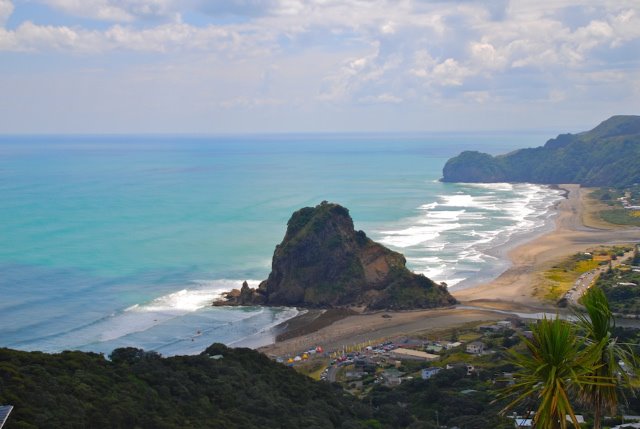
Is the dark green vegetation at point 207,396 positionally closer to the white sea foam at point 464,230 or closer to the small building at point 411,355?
the small building at point 411,355

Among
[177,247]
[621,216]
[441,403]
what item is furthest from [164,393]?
[621,216]

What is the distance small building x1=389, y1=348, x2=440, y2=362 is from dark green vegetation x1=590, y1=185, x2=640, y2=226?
8195 centimetres

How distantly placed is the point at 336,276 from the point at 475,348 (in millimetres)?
26186

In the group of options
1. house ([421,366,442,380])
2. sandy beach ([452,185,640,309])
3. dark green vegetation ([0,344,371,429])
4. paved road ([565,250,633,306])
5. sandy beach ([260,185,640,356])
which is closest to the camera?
dark green vegetation ([0,344,371,429])

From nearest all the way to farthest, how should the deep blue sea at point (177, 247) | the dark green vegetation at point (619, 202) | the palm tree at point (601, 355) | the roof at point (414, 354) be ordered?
the palm tree at point (601, 355) → the roof at point (414, 354) → the deep blue sea at point (177, 247) → the dark green vegetation at point (619, 202)

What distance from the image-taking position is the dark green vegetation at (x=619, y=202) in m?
132

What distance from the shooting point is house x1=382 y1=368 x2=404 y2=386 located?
50.7 metres

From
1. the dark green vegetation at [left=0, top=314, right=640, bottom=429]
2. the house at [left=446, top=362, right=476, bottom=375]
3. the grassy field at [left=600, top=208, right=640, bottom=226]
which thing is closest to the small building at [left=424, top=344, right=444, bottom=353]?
the house at [left=446, top=362, right=476, bottom=375]

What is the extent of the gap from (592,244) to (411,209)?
44.6 meters

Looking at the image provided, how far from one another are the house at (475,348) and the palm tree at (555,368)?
149ft

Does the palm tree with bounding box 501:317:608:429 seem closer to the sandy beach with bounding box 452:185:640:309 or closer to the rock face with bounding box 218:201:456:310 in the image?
the sandy beach with bounding box 452:185:640:309

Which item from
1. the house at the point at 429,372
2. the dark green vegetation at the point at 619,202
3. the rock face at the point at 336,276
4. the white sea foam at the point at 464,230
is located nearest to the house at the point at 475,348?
the house at the point at 429,372

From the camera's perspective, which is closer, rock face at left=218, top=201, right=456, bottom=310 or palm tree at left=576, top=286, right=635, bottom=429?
palm tree at left=576, top=286, right=635, bottom=429

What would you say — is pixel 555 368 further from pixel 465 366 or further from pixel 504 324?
pixel 504 324
